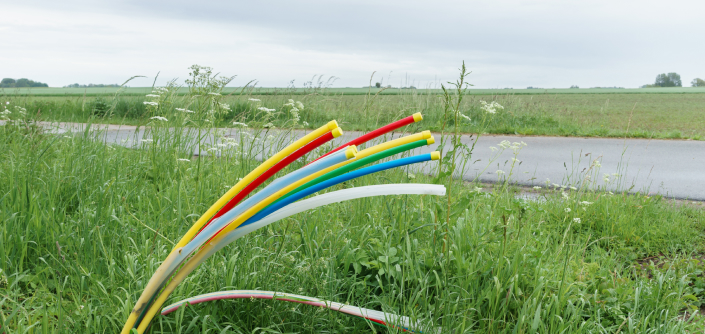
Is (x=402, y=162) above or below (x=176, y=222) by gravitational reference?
above

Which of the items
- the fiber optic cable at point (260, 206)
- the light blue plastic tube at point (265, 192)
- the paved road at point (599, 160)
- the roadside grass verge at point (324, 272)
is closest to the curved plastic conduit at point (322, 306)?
the roadside grass verge at point (324, 272)

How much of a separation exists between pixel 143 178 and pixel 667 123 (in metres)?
16.2

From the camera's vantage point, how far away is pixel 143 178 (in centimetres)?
388

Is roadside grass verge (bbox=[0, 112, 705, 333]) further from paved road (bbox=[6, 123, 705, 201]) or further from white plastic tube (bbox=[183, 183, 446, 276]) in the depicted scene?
paved road (bbox=[6, 123, 705, 201])

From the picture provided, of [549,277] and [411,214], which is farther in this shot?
[411,214]

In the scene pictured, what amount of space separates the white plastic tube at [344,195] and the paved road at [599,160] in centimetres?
252

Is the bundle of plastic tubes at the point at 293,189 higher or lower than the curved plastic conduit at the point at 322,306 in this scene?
higher

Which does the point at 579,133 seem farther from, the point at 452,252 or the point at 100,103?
the point at 100,103

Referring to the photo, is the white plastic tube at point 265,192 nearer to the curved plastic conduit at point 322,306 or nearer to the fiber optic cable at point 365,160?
the fiber optic cable at point 365,160

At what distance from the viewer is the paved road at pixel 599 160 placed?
17.2 ft

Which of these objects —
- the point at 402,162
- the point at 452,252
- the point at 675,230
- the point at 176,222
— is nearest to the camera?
the point at 402,162

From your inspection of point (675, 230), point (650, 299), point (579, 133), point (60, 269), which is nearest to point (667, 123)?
point (579, 133)

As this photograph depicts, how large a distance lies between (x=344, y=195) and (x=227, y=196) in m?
0.39

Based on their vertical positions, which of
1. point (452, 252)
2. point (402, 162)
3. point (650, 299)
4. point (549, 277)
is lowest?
point (650, 299)
